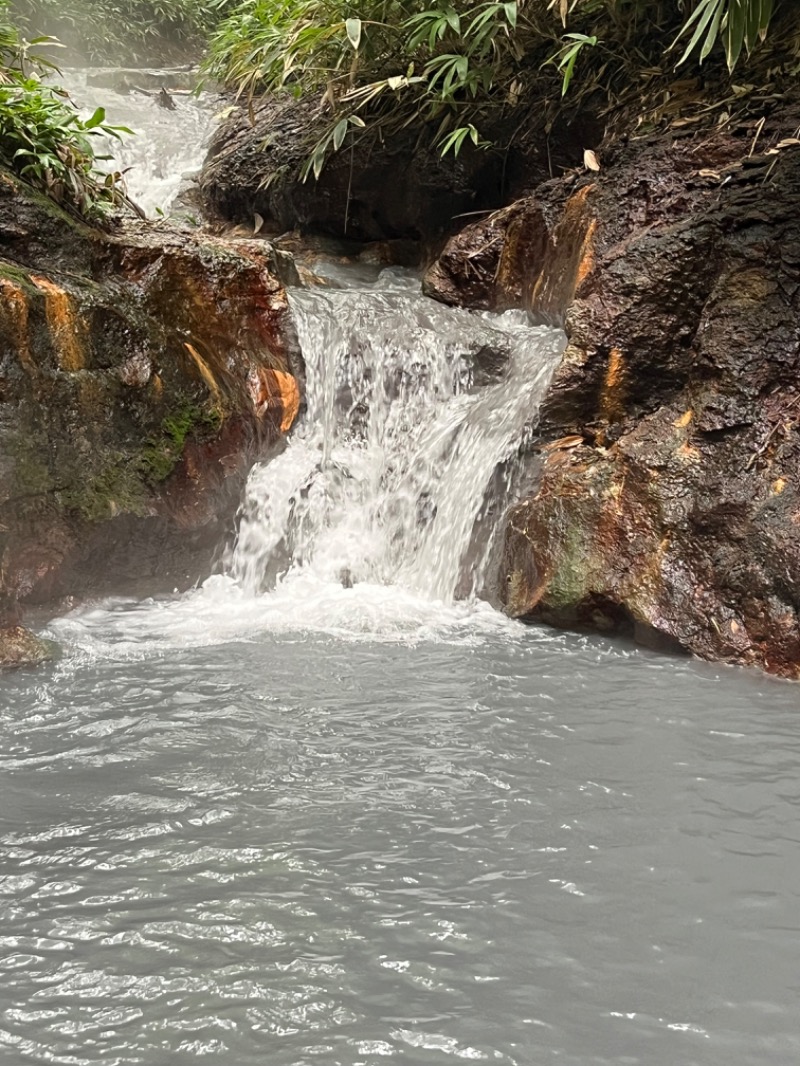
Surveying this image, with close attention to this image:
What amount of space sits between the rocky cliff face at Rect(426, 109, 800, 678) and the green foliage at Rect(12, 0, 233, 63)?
11.6m

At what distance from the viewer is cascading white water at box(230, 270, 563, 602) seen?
528 cm

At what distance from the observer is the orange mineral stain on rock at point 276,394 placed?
557cm

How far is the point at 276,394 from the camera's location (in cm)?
568

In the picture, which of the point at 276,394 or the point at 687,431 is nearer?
the point at 687,431

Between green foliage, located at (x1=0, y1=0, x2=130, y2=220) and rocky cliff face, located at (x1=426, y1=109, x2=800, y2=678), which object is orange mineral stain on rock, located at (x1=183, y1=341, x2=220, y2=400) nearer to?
green foliage, located at (x1=0, y1=0, x2=130, y2=220)

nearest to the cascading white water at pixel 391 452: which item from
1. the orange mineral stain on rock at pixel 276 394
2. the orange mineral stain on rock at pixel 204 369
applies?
the orange mineral stain on rock at pixel 276 394

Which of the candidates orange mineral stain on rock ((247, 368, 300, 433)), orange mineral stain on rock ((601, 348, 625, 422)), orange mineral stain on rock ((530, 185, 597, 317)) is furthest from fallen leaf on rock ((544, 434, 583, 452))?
orange mineral stain on rock ((247, 368, 300, 433))

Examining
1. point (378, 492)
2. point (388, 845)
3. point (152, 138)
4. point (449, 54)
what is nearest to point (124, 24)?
point (152, 138)

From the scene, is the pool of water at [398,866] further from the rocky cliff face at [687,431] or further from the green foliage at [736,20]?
the green foliage at [736,20]

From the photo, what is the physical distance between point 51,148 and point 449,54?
3.42 m

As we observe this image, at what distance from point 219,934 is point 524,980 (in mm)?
714

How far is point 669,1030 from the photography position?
171cm

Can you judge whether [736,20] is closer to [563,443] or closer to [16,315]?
[563,443]

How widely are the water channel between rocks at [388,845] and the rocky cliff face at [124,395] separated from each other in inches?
17.6
